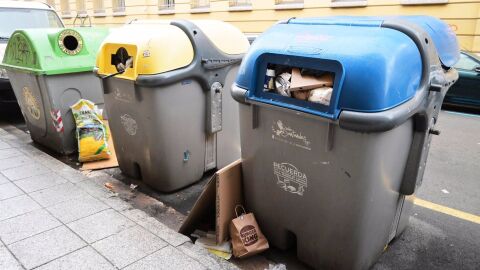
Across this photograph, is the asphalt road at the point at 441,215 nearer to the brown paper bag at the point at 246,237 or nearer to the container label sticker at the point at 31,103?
the brown paper bag at the point at 246,237

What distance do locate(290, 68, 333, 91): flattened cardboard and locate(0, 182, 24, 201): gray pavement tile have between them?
8.82ft

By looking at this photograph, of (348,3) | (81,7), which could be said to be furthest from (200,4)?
(81,7)

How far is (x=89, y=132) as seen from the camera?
441 centimetres

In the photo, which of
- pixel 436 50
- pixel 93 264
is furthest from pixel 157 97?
pixel 436 50

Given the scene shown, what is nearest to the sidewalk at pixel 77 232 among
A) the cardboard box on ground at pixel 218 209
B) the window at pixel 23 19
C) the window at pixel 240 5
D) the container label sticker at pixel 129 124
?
the cardboard box on ground at pixel 218 209

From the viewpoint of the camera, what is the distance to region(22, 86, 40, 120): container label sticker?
4702 millimetres

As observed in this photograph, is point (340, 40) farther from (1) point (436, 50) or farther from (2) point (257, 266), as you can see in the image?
(2) point (257, 266)

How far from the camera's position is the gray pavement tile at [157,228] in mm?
2746

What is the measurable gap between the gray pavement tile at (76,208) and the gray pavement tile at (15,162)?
1269mm

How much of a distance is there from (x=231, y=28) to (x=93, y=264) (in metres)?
2.57

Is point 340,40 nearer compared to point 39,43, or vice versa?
point 340,40

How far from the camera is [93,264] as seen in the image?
2471 millimetres

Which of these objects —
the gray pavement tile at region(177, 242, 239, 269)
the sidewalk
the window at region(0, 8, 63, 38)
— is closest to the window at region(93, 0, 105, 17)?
the window at region(0, 8, 63, 38)

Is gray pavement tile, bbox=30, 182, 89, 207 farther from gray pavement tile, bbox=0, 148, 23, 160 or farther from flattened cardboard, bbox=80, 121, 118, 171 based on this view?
gray pavement tile, bbox=0, 148, 23, 160
